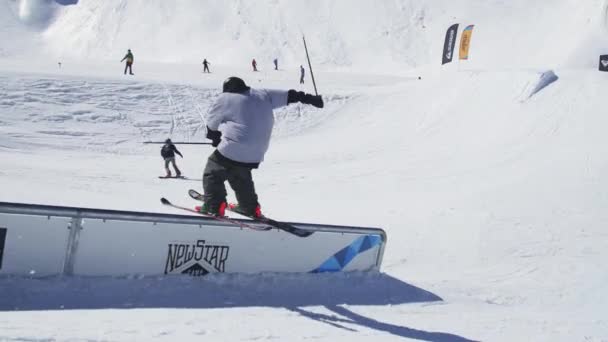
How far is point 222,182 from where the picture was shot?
5.18 metres

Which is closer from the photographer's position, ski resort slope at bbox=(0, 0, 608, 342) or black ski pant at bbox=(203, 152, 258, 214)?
ski resort slope at bbox=(0, 0, 608, 342)

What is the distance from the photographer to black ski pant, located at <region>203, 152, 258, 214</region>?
5.06 metres

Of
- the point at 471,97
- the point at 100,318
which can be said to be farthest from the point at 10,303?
the point at 471,97

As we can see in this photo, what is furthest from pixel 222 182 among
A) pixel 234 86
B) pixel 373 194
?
pixel 373 194

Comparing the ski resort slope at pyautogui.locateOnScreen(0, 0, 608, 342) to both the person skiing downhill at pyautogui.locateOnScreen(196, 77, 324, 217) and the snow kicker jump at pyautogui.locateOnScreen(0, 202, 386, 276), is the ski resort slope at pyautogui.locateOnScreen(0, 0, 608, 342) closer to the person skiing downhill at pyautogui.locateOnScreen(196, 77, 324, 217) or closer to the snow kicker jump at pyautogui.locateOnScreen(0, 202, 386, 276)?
the snow kicker jump at pyautogui.locateOnScreen(0, 202, 386, 276)

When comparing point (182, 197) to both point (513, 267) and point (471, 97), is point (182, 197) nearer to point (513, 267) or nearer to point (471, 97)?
point (513, 267)

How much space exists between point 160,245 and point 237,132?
3.95ft

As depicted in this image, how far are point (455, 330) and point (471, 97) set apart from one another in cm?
1704

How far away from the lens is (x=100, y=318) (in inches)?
142

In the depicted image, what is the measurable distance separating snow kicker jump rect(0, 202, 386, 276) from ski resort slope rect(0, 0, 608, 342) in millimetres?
114

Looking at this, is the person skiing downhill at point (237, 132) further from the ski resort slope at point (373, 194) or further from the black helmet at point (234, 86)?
the ski resort slope at point (373, 194)

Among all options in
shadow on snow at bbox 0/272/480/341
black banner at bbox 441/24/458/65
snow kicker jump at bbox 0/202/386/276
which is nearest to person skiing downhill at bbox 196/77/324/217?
snow kicker jump at bbox 0/202/386/276

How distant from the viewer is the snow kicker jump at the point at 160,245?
3902 mm

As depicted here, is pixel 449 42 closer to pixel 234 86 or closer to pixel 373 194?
pixel 373 194
